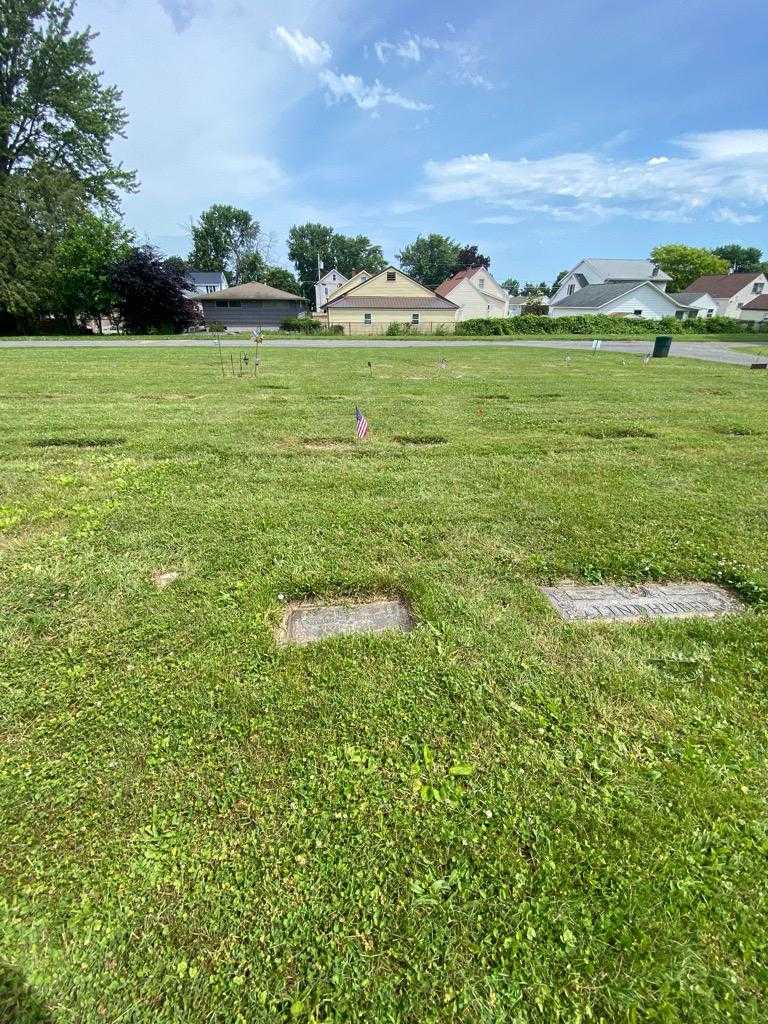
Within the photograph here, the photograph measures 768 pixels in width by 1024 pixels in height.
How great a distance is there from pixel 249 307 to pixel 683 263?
67.4 m

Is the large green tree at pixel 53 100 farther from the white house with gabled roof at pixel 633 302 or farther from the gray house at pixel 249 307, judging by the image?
the white house with gabled roof at pixel 633 302

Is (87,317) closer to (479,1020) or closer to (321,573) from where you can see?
(321,573)

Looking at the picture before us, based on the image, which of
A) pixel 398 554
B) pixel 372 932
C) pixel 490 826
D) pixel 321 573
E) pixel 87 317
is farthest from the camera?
pixel 87 317

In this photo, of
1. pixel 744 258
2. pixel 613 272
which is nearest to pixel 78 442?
pixel 613 272

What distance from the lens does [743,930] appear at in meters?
1.34

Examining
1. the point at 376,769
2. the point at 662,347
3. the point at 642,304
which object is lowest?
the point at 376,769

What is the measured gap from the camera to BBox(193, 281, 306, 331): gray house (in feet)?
150

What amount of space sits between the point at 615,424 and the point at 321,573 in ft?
19.4

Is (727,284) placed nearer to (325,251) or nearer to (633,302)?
(633,302)

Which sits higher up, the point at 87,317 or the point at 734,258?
the point at 734,258

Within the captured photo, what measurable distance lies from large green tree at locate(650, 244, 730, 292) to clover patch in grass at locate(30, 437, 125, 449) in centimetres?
8632

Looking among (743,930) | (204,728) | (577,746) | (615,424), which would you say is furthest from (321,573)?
(615,424)

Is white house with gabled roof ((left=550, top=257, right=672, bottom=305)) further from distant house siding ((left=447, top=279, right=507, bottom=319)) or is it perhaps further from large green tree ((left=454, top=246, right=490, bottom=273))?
large green tree ((left=454, top=246, right=490, bottom=273))

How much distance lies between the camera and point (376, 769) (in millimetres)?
1788
